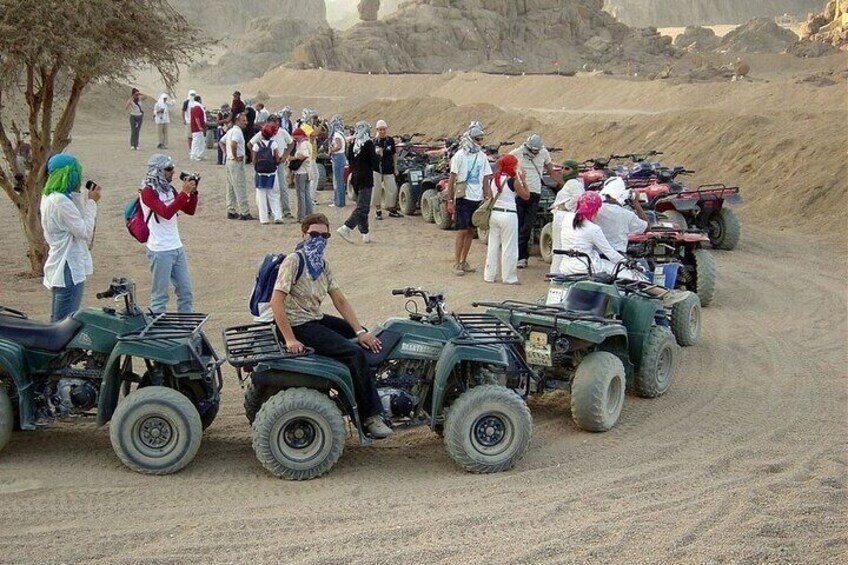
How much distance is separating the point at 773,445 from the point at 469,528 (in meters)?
2.85

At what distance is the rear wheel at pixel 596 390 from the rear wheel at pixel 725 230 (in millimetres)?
9092

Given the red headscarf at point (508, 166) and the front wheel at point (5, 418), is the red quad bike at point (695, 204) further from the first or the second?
the front wheel at point (5, 418)

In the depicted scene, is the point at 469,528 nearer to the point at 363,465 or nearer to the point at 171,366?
the point at 363,465

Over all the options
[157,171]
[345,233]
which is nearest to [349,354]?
[157,171]

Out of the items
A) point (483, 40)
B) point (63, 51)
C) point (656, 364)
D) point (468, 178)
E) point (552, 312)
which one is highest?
point (483, 40)

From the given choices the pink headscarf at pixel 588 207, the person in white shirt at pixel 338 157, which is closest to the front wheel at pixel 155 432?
the pink headscarf at pixel 588 207

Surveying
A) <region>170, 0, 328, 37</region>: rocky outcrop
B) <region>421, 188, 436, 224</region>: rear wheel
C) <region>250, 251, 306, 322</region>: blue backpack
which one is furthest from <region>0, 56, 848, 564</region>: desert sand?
<region>170, 0, 328, 37</region>: rocky outcrop

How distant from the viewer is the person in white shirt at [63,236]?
8.06m

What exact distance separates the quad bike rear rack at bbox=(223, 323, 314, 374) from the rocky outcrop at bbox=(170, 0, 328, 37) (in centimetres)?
8645

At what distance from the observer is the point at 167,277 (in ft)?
29.8

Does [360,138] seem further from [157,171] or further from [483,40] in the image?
[483,40]

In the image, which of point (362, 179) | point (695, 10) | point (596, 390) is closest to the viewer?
point (596, 390)

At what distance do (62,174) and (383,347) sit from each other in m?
3.30

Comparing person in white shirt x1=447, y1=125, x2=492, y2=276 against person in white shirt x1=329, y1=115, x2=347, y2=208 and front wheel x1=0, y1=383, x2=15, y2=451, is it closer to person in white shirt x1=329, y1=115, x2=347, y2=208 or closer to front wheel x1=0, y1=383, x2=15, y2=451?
person in white shirt x1=329, y1=115, x2=347, y2=208
